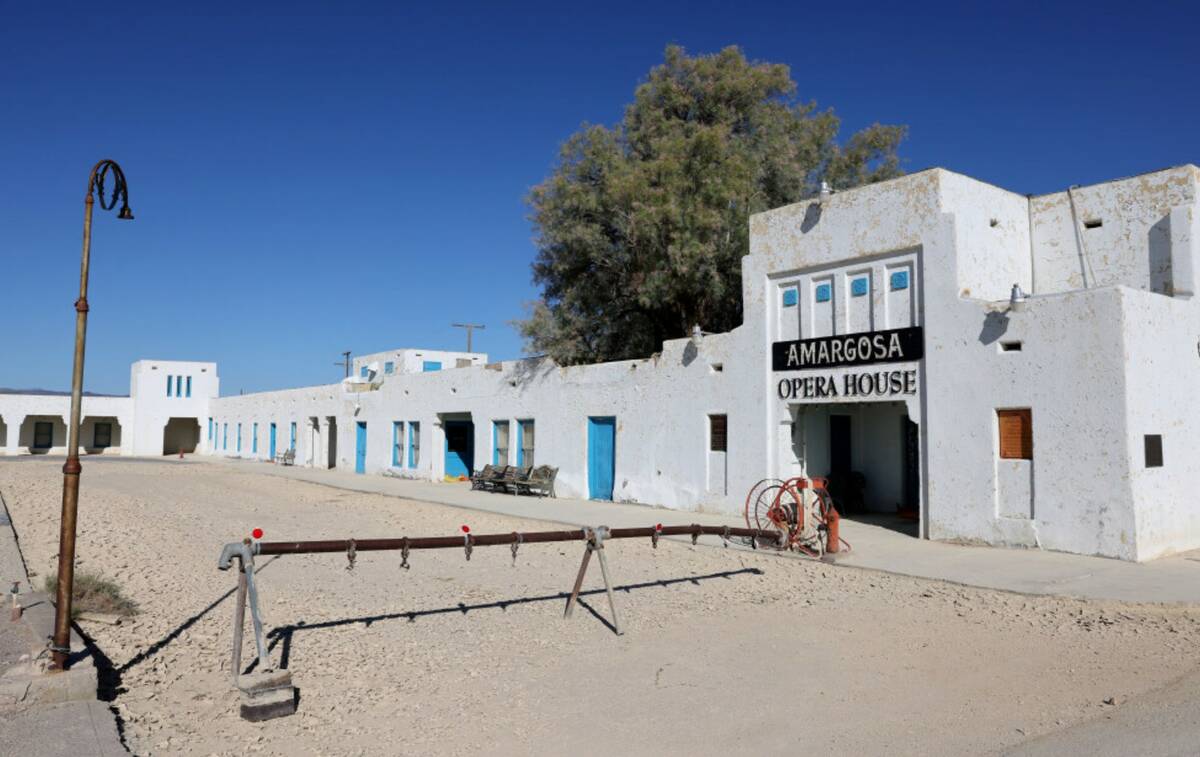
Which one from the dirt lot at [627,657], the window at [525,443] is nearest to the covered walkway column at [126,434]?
Answer: the window at [525,443]

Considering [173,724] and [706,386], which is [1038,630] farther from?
[706,386]

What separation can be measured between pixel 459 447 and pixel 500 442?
4.33m

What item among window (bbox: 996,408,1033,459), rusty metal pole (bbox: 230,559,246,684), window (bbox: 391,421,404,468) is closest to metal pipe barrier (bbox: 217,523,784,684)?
rusty metal pole (bbox: 230,559,246,684)

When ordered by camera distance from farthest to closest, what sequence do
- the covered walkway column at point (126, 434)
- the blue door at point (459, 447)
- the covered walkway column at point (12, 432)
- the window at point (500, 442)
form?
the covered walkway column at point (126, 434)
the covered walkway column at point (12, 432)
the blue door at point (459, 447)
the window at point (500, 442)

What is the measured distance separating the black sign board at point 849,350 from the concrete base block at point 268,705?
36.2 feet

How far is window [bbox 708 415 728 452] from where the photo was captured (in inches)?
673

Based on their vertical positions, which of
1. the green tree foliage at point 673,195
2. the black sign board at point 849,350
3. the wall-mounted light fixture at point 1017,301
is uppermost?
the green tree foliage at point 673,195

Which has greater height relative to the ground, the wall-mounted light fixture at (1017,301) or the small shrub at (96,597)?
the wall-mounted light fixture at (1017,301)

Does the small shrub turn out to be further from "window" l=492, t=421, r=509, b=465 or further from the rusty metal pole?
"window" l=492, t=421, r=509, b=465

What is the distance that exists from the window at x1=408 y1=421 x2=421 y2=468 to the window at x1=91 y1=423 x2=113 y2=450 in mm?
34360

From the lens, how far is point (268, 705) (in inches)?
227

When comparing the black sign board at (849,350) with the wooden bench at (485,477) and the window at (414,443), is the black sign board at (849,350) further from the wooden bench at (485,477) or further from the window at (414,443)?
the window at (414,443)

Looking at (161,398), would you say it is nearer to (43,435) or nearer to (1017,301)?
(43,435)

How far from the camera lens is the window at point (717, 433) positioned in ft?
56.1
